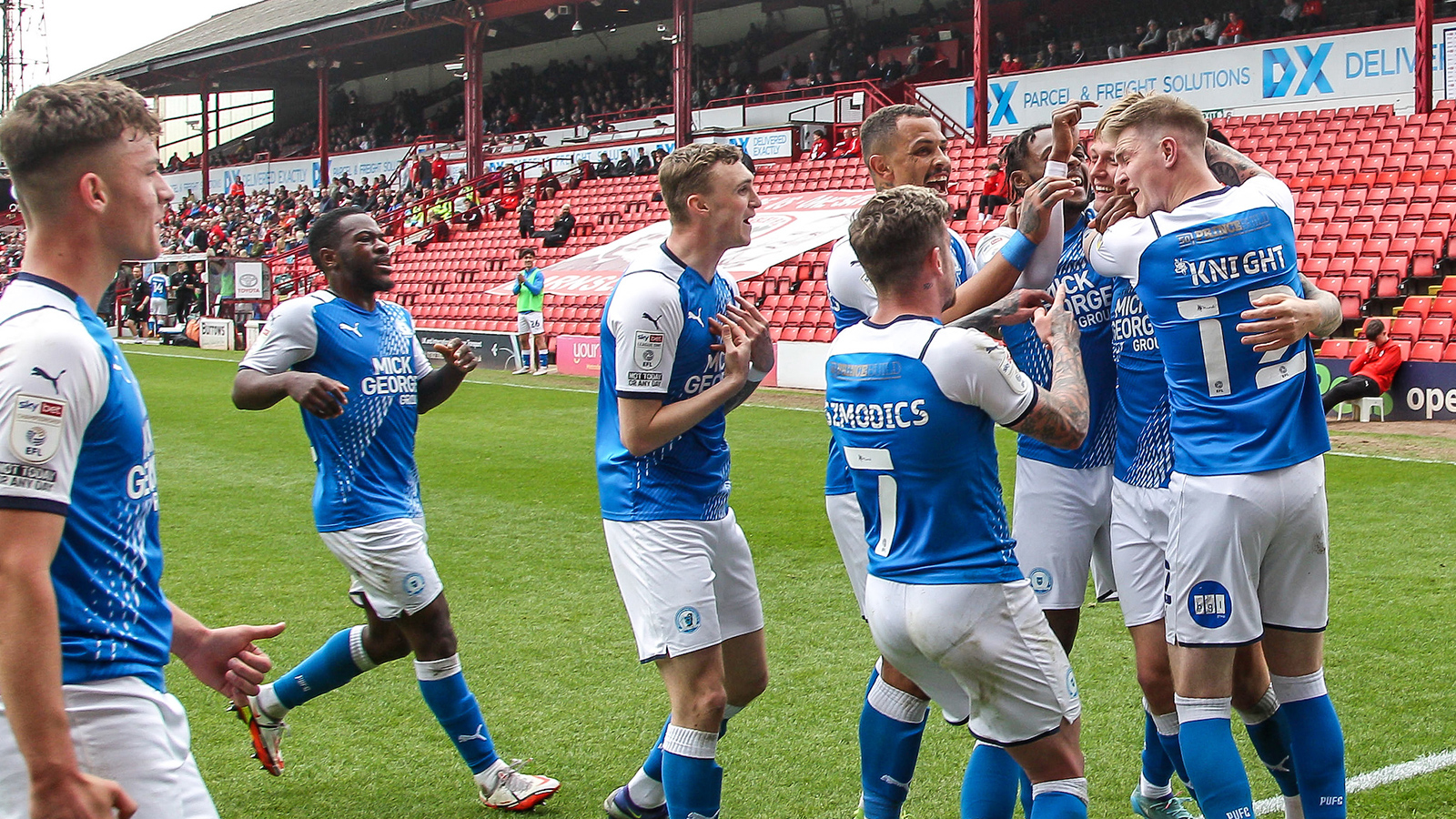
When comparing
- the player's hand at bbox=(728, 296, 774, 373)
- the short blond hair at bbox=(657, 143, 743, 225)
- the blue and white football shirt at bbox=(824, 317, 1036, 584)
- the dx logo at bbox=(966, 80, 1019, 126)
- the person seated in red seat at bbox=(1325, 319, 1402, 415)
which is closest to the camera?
the blue and white football shirt at bbox=(824, 317, 1036, 584)

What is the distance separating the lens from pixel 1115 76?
23703 mm

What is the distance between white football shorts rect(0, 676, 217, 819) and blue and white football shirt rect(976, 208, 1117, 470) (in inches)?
106

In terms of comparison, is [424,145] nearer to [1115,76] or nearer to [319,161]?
[319,161]

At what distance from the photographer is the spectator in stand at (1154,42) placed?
78.3ft

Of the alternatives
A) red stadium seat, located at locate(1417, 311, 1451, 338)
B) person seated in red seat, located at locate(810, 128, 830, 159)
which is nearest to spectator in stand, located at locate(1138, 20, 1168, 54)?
person seated in red seat, located at locate(810, 128, 830, 159)

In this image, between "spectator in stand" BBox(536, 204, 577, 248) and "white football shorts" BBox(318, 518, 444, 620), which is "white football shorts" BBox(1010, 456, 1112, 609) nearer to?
"white football shorts" BBox(318, 518, 444, 620)

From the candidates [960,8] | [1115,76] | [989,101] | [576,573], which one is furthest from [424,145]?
[576,573]

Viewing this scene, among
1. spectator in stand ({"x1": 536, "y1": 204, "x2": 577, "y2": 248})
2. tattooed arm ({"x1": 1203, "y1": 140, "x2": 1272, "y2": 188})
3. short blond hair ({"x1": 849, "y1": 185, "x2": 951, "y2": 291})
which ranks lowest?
short blond hair ({"x1": 849, "y1": 185, "x2": 951, "y2": 291})

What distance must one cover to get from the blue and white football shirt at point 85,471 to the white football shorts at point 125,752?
0.04m

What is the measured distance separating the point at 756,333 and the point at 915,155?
902 millimetres

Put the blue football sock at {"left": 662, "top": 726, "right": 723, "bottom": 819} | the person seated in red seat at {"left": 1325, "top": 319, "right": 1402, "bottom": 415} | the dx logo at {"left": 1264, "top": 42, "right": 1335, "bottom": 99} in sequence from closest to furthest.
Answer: the blue football sock at {"left": 662, "top": 726, "right": 723, "bottom": 819}, the person seated in red seat at {"left": 1325, "top": 319, "right": 1402, "bottom": 415}, the dx logo at {"left": 1264, "top": 42, "right": 1335, "bottom": 99}

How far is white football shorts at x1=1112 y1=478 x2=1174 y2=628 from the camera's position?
3.75 metres

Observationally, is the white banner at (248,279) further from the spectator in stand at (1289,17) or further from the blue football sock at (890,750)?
the blue football sock at (890,750)

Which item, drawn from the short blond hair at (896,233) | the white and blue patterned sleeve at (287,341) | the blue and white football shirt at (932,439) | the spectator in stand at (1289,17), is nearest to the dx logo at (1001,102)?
the spectator in stand at (1289,17)
